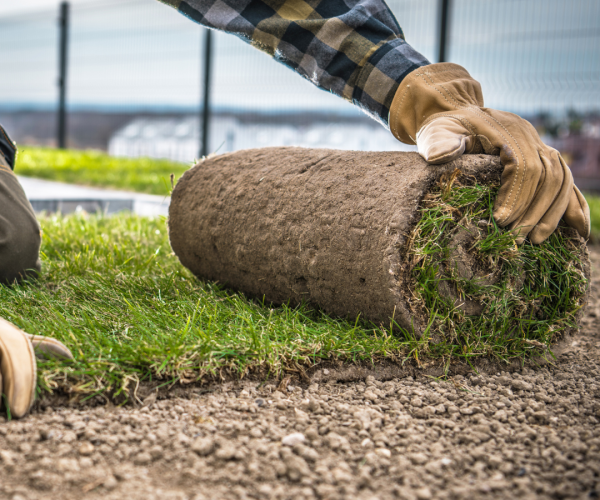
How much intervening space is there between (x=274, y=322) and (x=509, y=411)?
674 millimetres

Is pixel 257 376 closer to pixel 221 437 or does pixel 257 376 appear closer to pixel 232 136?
pixel 221 437

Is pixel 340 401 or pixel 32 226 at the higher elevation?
pixel 32 226

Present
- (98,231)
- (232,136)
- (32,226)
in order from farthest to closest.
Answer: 1. (232,136)
2. (98,231)
3. (32,226)

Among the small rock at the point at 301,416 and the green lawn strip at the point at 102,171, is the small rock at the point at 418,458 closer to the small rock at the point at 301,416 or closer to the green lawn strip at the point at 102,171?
the small rock at the point at 301,416

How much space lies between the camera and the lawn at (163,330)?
129cm

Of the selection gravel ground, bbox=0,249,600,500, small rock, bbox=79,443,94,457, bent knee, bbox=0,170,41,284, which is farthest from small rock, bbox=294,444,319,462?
bent knee, bbox=0,170,41,284

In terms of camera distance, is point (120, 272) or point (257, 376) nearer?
point (257, 376)

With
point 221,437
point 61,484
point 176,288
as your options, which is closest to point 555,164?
point 221,437

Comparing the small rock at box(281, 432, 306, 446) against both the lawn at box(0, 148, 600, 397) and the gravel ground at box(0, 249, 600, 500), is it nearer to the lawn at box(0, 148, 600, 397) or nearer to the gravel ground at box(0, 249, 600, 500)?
the gravel ground at box(0, 249, 600, 500)

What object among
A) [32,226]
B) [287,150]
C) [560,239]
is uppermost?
[287,150]

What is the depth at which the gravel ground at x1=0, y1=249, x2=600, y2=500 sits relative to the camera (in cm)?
95

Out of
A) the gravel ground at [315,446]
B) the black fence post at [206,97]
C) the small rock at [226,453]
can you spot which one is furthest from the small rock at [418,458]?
the black fence post at [206,97]

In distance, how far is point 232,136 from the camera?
29.0ft

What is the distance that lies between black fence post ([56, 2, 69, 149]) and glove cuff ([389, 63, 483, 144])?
9415 mm
